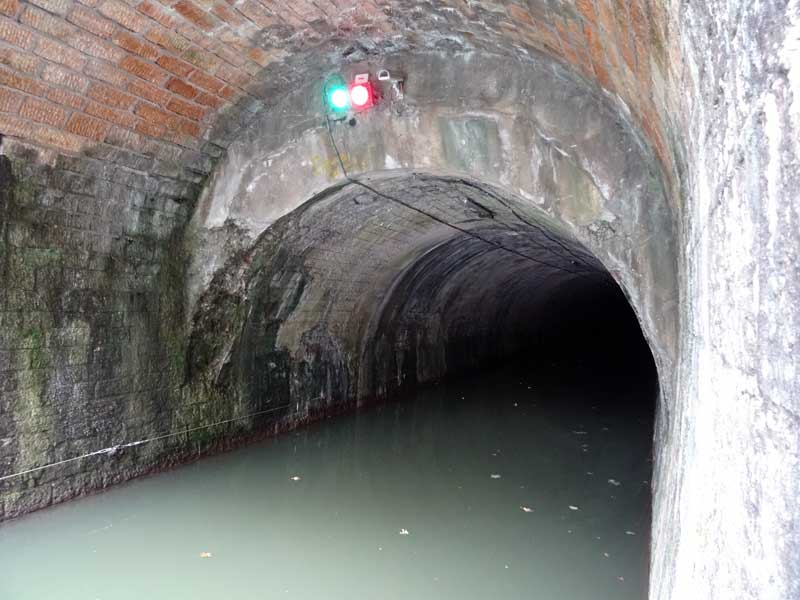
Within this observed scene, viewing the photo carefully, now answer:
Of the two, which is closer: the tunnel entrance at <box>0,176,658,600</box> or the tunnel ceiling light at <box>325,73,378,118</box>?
the tunnel entrance at <box>0,176,658,600</box>

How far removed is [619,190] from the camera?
14.4 ft

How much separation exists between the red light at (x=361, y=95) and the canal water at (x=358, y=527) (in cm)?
352

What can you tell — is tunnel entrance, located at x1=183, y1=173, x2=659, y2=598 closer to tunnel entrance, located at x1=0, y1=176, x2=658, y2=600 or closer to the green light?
tunnel entrance, located at x1=0, y1=176, x2=658, y2=600

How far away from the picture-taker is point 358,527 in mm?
5062

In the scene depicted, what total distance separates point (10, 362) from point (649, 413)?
9493mm

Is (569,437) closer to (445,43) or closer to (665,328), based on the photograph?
(665,328)

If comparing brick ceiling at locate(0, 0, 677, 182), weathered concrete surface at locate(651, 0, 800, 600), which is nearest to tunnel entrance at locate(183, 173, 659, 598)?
brick ceiling at locate(0, 0, 677, 182)

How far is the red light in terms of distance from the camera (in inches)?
208

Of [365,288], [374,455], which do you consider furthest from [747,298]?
[365,288]

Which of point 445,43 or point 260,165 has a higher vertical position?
point 445,43

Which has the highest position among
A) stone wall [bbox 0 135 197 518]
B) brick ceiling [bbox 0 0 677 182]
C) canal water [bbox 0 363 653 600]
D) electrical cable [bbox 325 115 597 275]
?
brick ceiling [bbox 0 0 677 182]

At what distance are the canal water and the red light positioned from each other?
138 inches

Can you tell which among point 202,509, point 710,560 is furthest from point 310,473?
point 710,560

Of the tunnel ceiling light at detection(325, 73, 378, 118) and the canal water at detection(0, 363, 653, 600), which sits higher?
the tunnel ceiling light at detection(325, 73, 378, 118)
